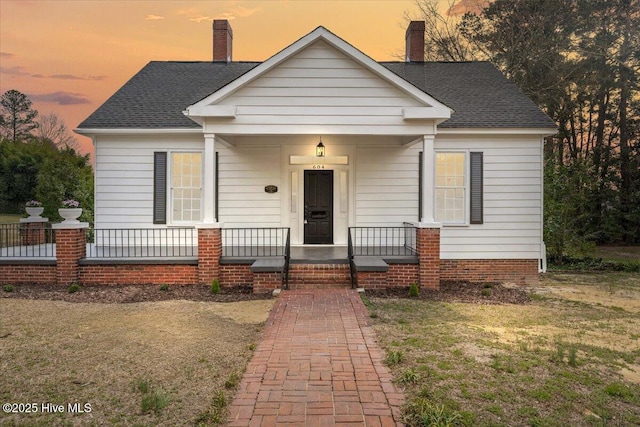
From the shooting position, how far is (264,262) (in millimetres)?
9844

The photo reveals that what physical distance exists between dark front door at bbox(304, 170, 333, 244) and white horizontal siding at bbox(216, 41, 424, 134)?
2761mm

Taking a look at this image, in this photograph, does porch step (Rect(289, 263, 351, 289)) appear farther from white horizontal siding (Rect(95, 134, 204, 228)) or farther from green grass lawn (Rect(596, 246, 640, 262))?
green grass lawn (Rect(596, 246, 640, 262))

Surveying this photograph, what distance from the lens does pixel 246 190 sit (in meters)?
12.4

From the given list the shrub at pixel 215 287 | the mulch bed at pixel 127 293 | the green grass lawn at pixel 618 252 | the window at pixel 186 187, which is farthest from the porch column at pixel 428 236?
the green grass lawn at pixel 618 252

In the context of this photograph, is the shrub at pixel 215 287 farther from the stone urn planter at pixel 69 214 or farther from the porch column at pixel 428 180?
the porch column at pixel 428 180

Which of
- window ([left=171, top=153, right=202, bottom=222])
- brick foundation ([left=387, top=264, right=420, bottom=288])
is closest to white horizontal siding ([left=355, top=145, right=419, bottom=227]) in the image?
brick foundation ([left=387, top=264, right=420, bottom=288])

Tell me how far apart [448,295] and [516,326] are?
2.62 metres

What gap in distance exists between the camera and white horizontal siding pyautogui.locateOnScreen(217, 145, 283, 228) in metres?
12.4

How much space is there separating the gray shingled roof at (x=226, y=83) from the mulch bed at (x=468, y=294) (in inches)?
169

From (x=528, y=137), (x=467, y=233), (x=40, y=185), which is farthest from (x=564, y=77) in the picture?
(x=40, y=185)

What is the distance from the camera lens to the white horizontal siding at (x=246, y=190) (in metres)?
12.4

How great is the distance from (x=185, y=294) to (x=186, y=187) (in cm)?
366

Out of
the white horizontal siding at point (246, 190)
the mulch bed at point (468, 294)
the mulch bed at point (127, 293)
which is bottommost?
the mulch bed at point (468, 294)

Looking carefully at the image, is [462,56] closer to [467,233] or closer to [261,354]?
[467,233]
